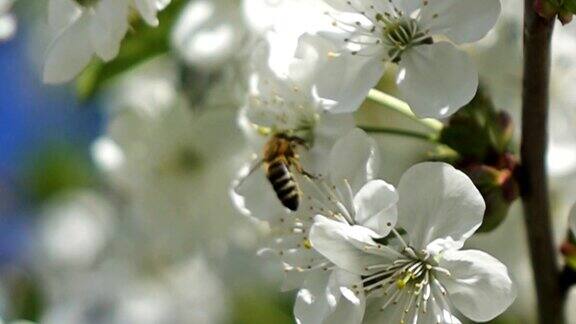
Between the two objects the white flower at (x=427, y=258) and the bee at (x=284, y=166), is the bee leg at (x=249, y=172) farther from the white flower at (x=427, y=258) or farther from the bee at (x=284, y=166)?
the white flower at (x=427, y=258)

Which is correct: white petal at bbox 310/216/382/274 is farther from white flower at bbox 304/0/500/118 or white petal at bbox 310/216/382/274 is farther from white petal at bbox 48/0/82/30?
white petal at bbox 48/0/82/30

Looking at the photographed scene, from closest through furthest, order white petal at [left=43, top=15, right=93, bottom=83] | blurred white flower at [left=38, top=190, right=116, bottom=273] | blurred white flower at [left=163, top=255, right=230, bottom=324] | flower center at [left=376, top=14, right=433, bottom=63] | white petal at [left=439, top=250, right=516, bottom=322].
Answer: white petal at [left=439, top=250, right=516, bottom=322] < flower center at [left=376, top=14, right=433, bottom=63] < white petal at [left=43, top=15, right=93, bottom=83] < blurred white flower at [left=163, top=255, right=230, bottom=324] < blurred white flower at [left=38, top=190, right=116, bottom=273]

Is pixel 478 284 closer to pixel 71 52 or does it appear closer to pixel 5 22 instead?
pixel 71 52

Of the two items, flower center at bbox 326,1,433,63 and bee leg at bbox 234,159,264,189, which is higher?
flower center at bbox 326,1,433,63

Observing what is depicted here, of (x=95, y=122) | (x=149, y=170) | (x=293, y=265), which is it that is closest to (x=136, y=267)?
(x=149, y=170)

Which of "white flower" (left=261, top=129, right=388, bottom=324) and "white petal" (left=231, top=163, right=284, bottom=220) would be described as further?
"white petal" (left=231, top=163, right=284, bottom=220)

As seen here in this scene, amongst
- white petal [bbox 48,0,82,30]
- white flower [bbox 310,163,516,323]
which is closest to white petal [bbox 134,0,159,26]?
white petal [bbox 48,0,82,30]

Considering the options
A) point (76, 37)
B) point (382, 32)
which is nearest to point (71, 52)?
point (76, 37)
